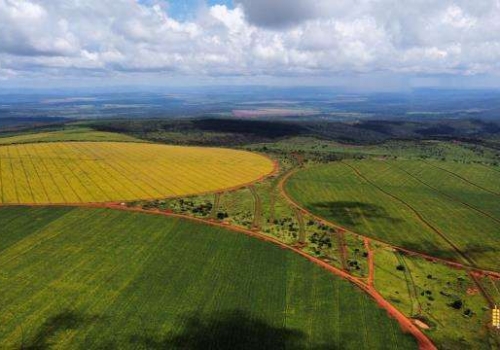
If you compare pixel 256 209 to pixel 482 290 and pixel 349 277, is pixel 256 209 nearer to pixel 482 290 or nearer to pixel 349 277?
pixel 349 277

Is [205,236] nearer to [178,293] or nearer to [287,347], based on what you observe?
[178,293]

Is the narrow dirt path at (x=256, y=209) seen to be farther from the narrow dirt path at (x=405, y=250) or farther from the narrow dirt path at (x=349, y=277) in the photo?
the narrow dirt path at (x=405, y=250)

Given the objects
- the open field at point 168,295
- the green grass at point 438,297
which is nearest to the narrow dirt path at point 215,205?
the open field at point 168,295

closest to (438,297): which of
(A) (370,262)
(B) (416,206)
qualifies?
(A) (370,262)

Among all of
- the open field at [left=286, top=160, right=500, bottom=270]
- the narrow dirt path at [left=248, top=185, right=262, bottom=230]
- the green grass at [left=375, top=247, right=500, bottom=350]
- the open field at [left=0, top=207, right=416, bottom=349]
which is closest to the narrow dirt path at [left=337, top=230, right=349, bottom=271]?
the green grass at [left=375, top=247, right=500, bottom=350]

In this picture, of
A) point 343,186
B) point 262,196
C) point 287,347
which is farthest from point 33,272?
point 343,186
